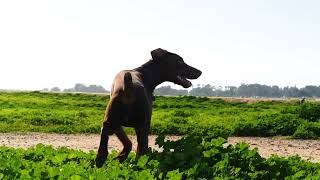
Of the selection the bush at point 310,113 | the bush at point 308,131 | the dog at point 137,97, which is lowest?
the bush at point 308,131

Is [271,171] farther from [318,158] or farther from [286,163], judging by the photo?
[318,158]

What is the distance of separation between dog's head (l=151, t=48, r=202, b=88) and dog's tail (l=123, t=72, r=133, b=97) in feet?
4.19

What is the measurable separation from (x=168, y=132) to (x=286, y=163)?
15259 millimetres

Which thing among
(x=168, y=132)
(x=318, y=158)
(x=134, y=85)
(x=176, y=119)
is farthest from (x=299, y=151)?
(x=134, y=85)

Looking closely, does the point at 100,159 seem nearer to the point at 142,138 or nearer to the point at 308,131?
the point at 142,138

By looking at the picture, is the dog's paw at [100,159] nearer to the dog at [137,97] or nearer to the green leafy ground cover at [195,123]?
the dog at [137,97]

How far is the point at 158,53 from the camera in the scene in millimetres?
9000

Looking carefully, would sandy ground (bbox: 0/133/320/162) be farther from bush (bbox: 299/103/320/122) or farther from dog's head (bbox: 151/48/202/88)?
dog's head (bbox: 151/48/202/88)

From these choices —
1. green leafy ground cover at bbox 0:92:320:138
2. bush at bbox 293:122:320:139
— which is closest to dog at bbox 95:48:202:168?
green leafy ground cover at bbox 0:92:320:138

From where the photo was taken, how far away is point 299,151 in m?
19.0

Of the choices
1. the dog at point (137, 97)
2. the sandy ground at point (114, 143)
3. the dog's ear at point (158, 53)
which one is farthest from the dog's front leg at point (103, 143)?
the sandy ground at point (114, 143)

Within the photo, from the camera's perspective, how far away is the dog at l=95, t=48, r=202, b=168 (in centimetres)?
788

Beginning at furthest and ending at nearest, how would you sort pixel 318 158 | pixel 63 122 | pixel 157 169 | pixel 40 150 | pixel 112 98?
pixel 63 122 → pixel 318 158 → pixel 40 150 → pixel 112 98 → pixel 157 169

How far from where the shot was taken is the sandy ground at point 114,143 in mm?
18188
